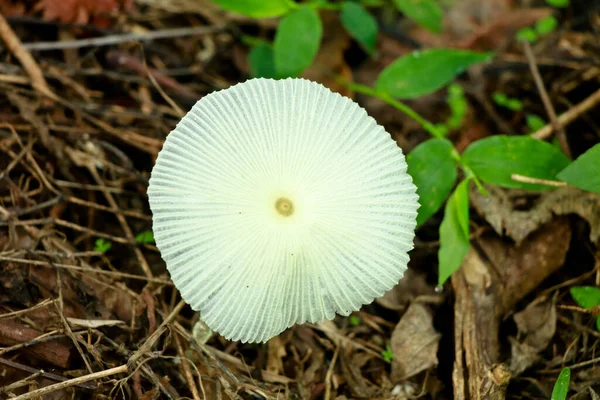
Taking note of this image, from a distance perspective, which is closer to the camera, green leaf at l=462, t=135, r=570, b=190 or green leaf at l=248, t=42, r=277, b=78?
green leaf at l=462, t=135, r=570, b=190

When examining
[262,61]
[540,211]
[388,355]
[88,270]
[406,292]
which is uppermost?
[262,61]

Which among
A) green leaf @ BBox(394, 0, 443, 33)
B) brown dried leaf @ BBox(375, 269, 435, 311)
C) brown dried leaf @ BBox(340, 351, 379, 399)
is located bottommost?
brown dried leaf @ BBox(340, 351, 379, 399)

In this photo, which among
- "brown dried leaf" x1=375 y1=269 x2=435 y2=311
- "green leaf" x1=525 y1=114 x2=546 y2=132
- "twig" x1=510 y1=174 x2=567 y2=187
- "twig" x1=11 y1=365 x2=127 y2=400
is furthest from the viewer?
"green leaf" x1=525 y1=114 x2=546 y2=132

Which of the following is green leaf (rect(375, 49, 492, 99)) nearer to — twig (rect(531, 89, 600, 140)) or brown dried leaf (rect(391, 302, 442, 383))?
twig (rect(531, 89, 600, 140))

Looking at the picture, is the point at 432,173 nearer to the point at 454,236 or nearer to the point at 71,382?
the point at 454,236

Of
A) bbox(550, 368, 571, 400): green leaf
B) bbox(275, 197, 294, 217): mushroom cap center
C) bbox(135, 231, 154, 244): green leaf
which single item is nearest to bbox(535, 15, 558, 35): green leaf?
bbox(550, 368, 571, 400): green leaf

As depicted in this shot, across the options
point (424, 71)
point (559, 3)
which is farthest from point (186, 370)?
point (559, 3)

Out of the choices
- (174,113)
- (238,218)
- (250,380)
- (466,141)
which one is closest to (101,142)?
(174,113)
